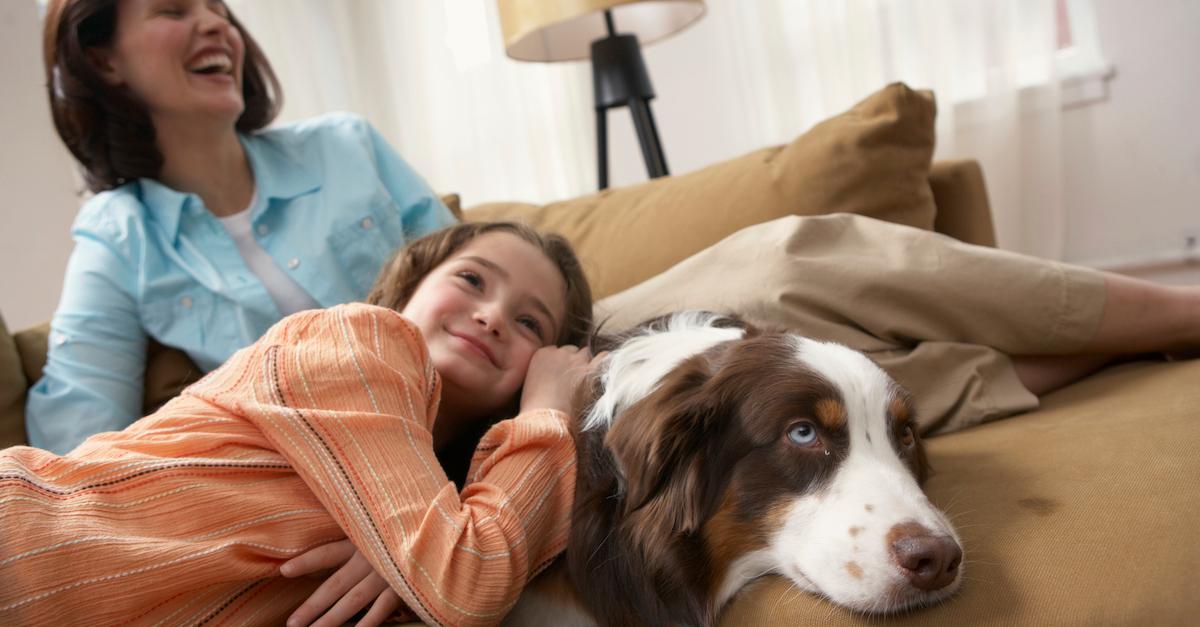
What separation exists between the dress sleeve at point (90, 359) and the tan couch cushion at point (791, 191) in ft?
3.33

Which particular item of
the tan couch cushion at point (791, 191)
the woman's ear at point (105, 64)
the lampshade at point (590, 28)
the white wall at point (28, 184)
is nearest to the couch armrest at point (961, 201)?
the tan couch cushion at point (791, 191)

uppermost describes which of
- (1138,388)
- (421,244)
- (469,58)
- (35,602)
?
(469,58)

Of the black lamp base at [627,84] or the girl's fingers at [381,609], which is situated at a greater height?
the black lamp base at [627,84]

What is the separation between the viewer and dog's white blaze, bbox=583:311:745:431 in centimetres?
120

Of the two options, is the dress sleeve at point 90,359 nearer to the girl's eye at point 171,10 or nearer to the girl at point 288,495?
the girl's eye at point 171,10

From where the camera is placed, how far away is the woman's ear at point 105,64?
2.09m

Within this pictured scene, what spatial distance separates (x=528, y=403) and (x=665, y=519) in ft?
1.28

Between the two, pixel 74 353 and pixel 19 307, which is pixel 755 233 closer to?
pixel 74 353

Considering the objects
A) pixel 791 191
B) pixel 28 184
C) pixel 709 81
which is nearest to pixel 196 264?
pixel 791 191

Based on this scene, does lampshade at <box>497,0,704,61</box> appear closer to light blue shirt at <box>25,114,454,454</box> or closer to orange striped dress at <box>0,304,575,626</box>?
light blue shirt at <box>25,114,454,454</box>

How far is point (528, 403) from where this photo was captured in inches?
53.9

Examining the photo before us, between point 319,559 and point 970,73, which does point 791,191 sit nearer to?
point 319,559

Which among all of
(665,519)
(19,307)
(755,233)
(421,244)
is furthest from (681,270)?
(19,307)

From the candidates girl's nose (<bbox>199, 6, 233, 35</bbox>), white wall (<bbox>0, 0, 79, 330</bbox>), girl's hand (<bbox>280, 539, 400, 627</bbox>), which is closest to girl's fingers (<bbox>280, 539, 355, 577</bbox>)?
girl's hand (<bbox>280, 539, 400, 627</bbox>)
